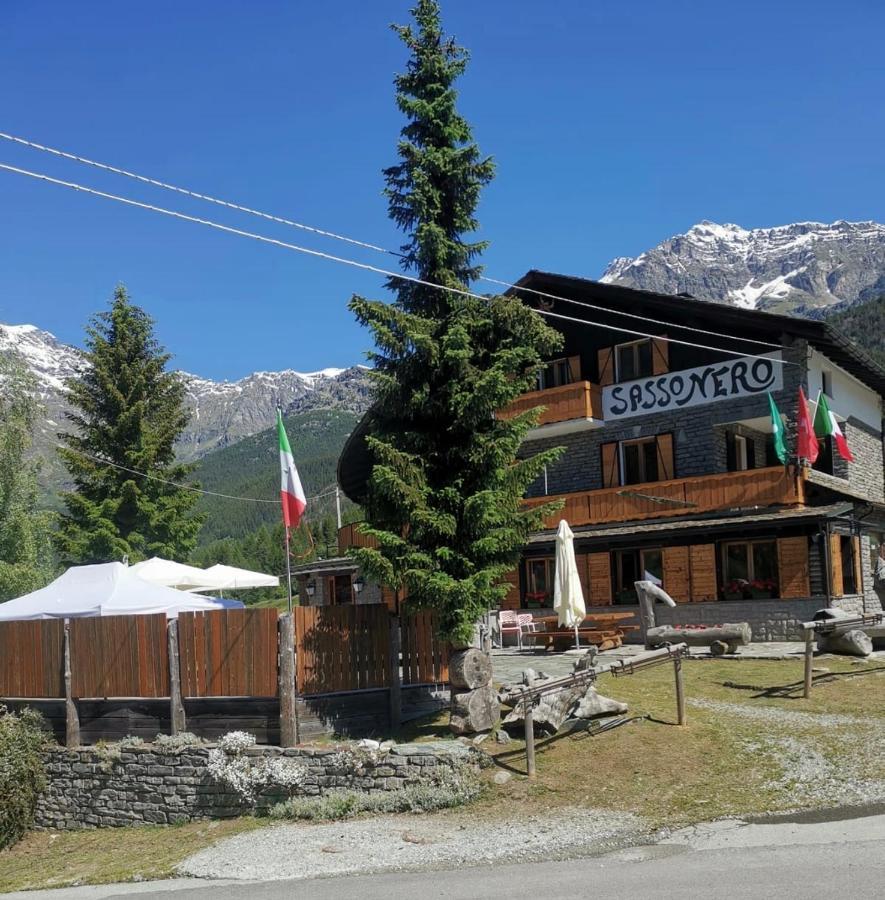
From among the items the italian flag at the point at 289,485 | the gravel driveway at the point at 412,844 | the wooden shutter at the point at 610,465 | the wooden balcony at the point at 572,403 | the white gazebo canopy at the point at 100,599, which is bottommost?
the gravel driveway at the point at 412,844

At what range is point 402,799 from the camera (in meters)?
12.1

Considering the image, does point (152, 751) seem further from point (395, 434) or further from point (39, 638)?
point (395, 434)

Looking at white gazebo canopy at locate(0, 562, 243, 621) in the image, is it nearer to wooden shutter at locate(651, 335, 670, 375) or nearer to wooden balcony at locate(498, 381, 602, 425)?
wooden balcony at locate(498, 381, 602, 425)

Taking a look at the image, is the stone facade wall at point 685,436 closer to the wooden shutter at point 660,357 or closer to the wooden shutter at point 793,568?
the wooden shutter at point 660,357

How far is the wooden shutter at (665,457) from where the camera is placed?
29.1m

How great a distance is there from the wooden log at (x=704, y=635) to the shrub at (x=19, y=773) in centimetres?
1174

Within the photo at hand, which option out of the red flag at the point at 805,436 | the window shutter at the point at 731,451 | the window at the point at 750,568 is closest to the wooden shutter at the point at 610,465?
the window shutter at the point at 731,451

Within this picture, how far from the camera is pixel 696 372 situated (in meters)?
28.4

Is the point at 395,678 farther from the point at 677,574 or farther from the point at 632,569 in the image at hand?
the point at 632,569

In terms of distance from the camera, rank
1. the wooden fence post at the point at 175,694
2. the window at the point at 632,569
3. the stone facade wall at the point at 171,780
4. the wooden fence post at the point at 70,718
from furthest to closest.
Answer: the window at the point at 632,569
the wooden fence post at the point at 70,718
the wooden fence post at the point at 175,694
the stone facade wall at the point at 171,780

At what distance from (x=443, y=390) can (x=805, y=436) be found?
13.9 metres

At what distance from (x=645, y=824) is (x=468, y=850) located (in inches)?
76.7

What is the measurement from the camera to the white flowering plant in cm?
1311

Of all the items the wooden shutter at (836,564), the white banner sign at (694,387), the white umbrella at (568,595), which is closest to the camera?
the white umbrella at (568,595)
